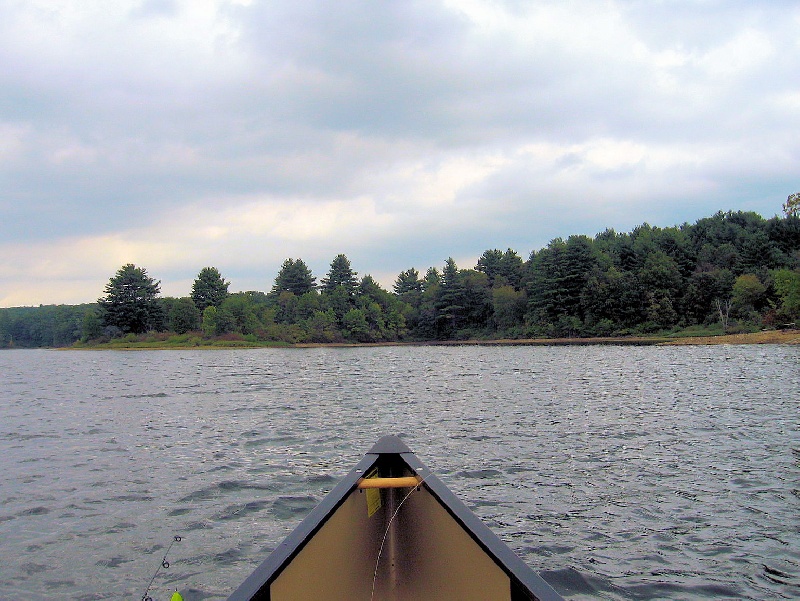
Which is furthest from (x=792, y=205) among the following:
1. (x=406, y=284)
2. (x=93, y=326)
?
(x=93, y=326)

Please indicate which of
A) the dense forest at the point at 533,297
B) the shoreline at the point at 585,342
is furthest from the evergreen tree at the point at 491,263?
the shoreline at the point at 585,342

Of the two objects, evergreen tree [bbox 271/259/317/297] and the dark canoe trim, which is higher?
evergreen tree [bbox 271/259/317/297]

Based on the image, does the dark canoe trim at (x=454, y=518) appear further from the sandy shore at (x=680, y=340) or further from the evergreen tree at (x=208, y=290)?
the evergreen tree at (x=208, y=290)

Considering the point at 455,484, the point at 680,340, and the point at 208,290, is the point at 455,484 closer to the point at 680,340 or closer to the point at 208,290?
the point at 680,340

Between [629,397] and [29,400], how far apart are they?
23.8m

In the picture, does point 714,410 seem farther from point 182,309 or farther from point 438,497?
point 182,309

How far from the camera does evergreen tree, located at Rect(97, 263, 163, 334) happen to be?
353ft

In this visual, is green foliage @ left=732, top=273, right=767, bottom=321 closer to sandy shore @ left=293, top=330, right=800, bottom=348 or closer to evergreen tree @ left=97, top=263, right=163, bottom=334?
sandy shore @ left=293, top=330, right=800, bottom=348

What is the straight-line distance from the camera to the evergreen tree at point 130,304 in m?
108

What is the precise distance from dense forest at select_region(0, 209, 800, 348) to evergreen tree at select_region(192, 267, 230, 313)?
215 mm

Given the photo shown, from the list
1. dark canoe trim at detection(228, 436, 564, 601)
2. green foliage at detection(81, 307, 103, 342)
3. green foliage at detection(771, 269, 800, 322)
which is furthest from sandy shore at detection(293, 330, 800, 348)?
dark canoe trim at detection(228, 436, 564, 601)

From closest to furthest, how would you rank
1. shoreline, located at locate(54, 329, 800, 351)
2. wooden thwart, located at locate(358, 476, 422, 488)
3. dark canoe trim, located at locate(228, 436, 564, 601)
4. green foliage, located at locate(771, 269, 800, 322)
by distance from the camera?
dark canoe trim, located at locate(228, 436, 564, 601), wooden thwart, located at locate(358, 476, 422, 488), green foliage, located at locate(771, 269, 800, 322), shoreline, located at locate(54, 329, 800, 351)

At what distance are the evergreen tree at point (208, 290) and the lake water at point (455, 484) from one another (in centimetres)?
10380

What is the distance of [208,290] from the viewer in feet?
395
